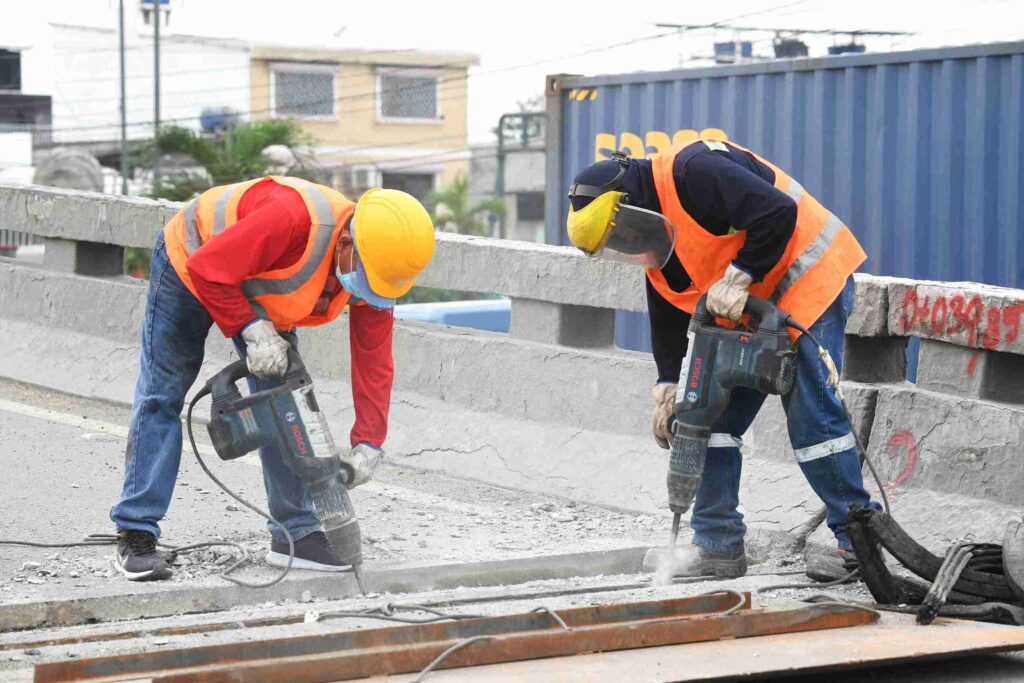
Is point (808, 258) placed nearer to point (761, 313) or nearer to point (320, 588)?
point (761, 313)

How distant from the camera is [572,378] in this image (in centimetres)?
643

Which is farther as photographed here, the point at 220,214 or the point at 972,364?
the point at 972,364

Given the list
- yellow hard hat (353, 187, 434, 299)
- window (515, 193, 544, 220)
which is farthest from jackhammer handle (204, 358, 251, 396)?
window (515, 193, 544, 220)

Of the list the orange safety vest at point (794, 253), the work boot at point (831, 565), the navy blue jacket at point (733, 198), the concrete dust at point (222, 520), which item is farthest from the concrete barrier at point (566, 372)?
the navy blue jacket at point (733, 198)

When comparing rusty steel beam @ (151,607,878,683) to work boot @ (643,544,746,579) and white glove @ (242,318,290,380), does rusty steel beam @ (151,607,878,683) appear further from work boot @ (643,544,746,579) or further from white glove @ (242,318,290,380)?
white glove @ (242,318,290,380)

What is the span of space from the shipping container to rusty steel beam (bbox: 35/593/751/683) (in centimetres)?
429

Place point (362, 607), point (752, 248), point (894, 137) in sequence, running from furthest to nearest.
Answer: point (894, 137) < point (752, 248) < point (362, 607)

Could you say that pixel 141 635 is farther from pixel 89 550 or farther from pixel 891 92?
pixel 891 92

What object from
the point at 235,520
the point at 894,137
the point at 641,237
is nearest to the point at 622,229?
the point at 641,237

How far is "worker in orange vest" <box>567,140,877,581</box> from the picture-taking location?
461 cm

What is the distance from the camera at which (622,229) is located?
4777 millimetres

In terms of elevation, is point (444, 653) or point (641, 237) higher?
point (641, 237)

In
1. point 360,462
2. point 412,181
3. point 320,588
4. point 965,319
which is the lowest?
point 320,588

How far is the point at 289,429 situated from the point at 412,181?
4656 cm
